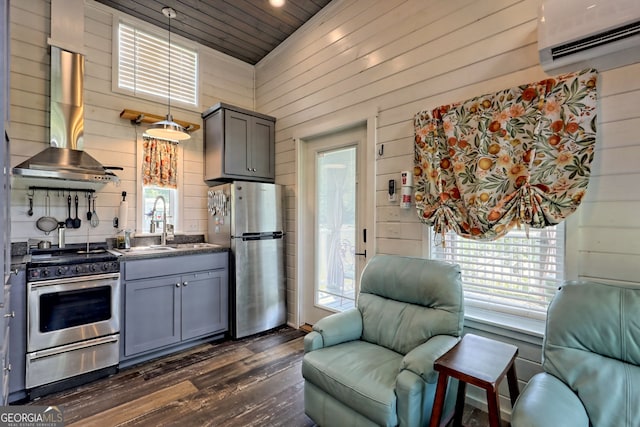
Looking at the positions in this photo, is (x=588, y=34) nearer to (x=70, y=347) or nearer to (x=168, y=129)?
(x=168, y=129)

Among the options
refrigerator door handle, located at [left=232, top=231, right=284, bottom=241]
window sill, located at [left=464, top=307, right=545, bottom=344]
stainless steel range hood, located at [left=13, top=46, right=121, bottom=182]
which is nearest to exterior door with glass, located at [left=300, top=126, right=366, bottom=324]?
refrigerator door handle, located at [left=232, top=231, right=284, bottom=241]

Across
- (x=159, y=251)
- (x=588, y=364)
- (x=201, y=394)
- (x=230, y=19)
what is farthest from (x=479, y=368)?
(x=230, y=19)

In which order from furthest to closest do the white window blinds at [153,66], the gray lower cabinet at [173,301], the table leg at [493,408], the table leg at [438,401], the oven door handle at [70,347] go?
the white window blinds at [153,66], the gray lower cabinet at [173,301], the oven door handle at [70,347], the table leg at [438,401], the table leg at [493,408]

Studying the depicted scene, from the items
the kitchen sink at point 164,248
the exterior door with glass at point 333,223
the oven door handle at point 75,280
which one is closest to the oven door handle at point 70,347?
the oven door handle at point 75,280

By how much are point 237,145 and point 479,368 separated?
3159 mm

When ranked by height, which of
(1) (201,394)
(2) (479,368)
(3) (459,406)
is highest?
(2) (479,368)

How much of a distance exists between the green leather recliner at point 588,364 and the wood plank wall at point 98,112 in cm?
359

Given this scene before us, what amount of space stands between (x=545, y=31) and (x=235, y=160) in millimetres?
2966

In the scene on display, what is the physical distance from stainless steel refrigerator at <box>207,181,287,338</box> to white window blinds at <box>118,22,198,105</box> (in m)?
1.29

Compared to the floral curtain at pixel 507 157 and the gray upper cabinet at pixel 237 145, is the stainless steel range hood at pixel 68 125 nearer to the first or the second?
the gray upper cabinet at pixel 237 145

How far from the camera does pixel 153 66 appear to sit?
11.5 ft

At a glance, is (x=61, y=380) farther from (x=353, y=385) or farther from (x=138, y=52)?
(x=138, y=52)

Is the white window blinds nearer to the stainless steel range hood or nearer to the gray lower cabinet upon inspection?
the stainless steel range hood

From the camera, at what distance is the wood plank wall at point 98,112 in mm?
2723
